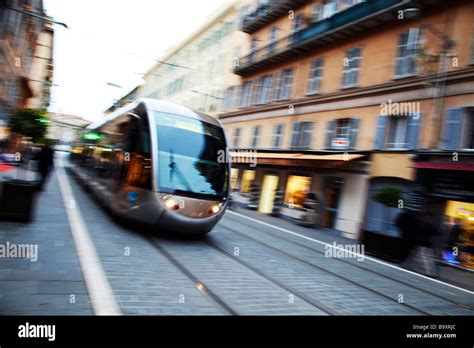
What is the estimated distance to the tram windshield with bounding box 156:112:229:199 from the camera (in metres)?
7.89

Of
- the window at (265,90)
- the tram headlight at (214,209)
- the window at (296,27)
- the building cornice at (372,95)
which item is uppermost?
the window at (296,27)

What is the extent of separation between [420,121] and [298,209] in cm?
724

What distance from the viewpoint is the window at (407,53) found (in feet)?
48.9

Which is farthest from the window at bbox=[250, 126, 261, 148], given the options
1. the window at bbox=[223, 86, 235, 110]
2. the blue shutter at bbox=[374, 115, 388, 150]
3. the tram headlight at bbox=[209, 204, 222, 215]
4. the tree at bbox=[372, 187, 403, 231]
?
the tram headlight at bbox=[209, 204, 222, 215]

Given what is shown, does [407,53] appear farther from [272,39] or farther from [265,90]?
[272,39]

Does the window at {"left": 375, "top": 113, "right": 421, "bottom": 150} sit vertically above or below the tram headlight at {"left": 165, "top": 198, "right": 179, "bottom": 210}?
above

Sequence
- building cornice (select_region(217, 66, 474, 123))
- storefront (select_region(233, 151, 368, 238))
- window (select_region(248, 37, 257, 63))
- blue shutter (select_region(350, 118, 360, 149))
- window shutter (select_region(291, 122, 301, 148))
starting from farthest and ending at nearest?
window (select_region(248, 37, 257, 63)), window shutter (select_region(291, 122, 301, 148)), blue shutter (select_region(350, 118, 360, 149)), storefront (select_region(233, 151, 368, 238)), building cornice (select_region(217, 66, 474, 123))

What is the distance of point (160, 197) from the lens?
765 centimetres

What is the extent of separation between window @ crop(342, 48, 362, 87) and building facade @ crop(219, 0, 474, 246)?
0.05 meters

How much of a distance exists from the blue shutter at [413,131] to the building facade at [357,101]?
0.04 meters

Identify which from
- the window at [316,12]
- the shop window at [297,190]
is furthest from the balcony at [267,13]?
the shop window at [297,190]

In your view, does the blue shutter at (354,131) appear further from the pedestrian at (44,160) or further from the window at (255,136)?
the pedestrian at (44,160)

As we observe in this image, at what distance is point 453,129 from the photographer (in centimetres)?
1284

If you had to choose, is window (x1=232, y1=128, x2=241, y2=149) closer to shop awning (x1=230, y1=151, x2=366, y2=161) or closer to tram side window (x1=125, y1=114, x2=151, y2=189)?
shop awning (x1=230, y1=151, x2=366, y2=161)
